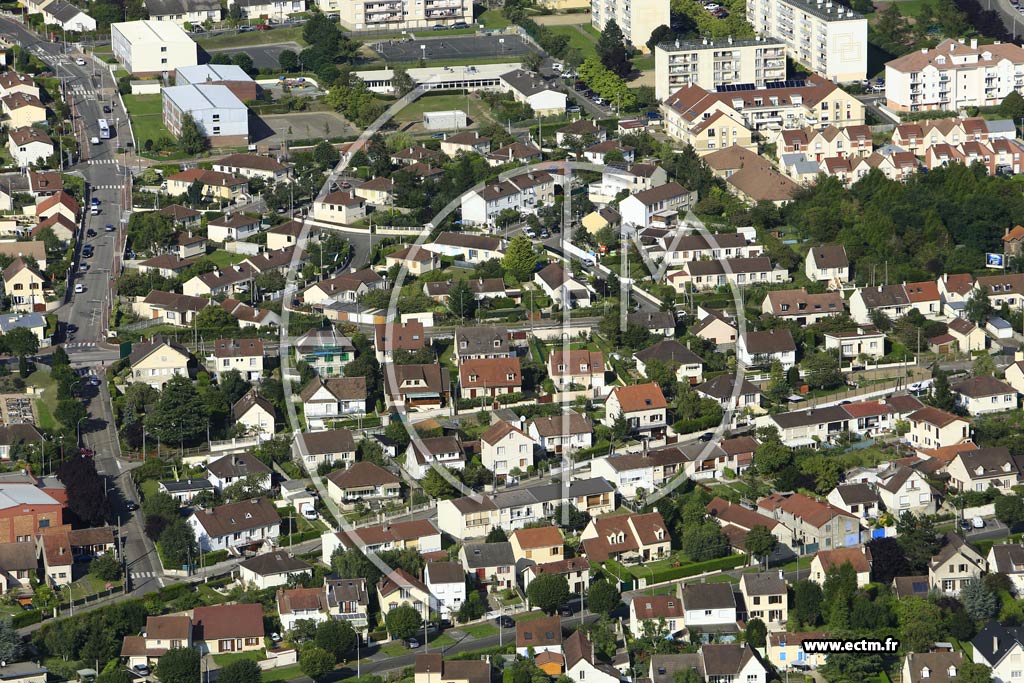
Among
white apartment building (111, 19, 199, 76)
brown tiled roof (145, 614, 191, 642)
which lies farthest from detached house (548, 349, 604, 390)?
white apartment building (111, 19, 199, 76)

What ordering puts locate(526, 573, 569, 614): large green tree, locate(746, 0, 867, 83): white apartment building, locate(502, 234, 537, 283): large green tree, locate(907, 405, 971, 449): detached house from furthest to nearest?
1. locate(746, 0, 867, 83): white apartment building
2. locate(502, 234, 537, 283): large green tree
3. locate(907, 405, 971, 449): detached house
4. locate(526, 573, 569, 614): large green tree

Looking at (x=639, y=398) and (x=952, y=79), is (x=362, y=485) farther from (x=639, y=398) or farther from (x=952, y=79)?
(x=952, y=79)

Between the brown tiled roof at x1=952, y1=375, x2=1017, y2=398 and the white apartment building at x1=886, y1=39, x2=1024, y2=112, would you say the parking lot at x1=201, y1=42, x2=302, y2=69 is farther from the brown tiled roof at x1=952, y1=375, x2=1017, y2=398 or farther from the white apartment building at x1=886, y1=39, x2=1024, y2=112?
the brown tiled roof at x1=952, y1=375, x2=1017, y2=398

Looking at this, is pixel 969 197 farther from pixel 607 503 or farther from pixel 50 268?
pixel 50 268

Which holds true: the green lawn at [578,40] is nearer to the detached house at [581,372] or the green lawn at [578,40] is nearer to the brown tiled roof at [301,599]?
the detached house at [581,372]

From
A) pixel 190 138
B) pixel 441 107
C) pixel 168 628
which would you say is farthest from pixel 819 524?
pixel 441 107

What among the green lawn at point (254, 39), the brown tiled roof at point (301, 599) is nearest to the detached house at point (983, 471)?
the brown tiled roof at point (301, 599)

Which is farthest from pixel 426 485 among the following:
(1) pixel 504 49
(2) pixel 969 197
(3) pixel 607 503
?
(1) pixel 504 49
